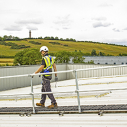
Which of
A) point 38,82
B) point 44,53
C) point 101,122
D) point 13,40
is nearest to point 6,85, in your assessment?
point 38,82

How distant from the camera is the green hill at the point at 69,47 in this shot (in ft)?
475

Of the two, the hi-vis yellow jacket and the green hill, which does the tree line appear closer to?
the green hill

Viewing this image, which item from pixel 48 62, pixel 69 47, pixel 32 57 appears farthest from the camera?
pixel 69 47

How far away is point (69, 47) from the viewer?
500ft

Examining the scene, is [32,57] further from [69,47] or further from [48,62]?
[48,62]

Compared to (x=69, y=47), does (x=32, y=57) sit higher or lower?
lower

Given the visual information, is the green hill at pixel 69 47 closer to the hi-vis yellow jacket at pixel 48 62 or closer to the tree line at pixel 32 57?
the tree line at pixel 32 57

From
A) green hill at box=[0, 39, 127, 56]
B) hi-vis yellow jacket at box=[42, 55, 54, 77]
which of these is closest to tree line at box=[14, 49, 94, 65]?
green hill at box=[0, 39, 127, 56]

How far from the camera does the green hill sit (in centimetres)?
14475

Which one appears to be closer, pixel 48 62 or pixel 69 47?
pixel 48 62

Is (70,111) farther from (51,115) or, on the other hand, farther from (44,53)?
(44,53)

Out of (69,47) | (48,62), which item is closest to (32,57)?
(69,47)

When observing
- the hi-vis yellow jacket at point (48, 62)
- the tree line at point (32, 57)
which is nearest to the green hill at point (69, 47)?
the tree line at point (32, 57)

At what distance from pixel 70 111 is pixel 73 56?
101340mm
